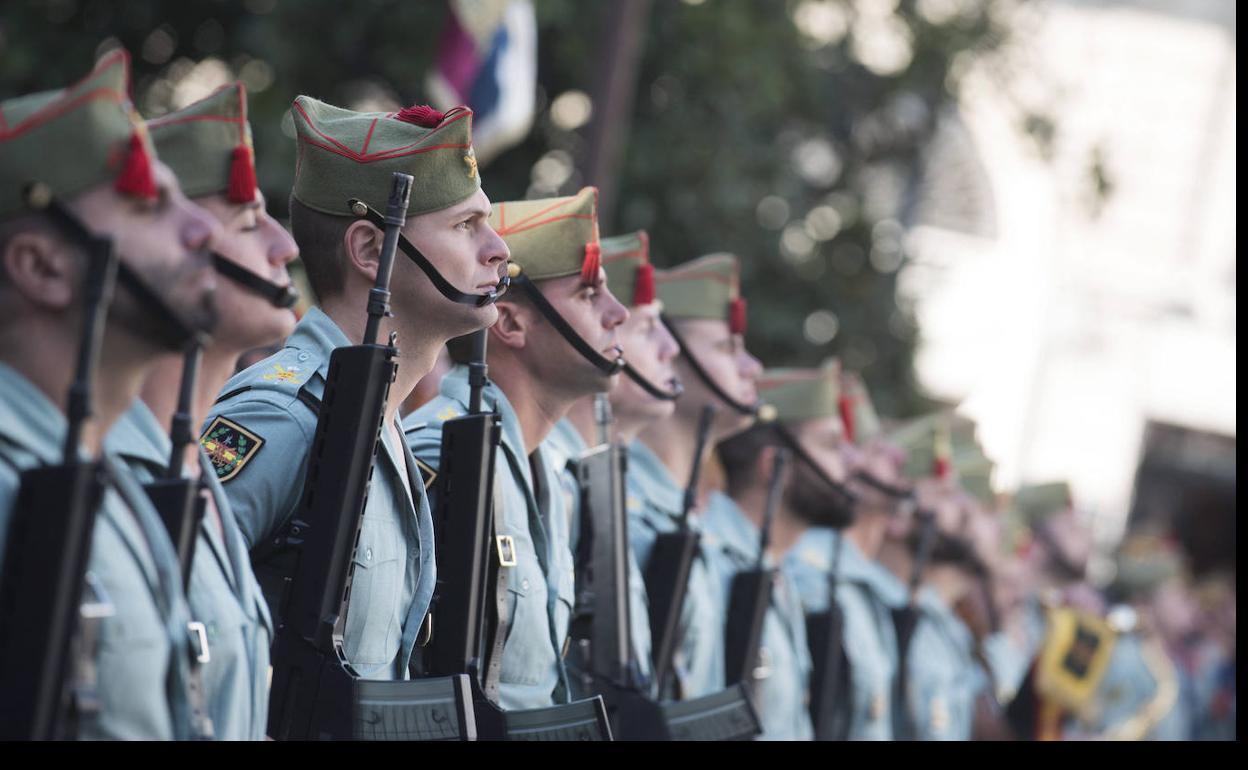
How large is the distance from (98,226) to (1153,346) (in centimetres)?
2166

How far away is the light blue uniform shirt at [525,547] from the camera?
13.3 ft

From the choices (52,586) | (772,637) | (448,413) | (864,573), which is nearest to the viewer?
(52,586)

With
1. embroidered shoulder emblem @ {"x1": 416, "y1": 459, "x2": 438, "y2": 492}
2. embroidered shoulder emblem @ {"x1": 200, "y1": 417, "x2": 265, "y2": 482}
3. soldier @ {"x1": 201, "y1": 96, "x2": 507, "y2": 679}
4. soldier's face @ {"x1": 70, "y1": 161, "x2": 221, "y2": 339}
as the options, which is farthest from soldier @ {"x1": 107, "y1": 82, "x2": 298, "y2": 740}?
embroidered shoulder emblem @ {"x1": 416, "y1": 459, "x2": 438, "y2": 492}

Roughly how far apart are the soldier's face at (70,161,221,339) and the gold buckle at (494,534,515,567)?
4.48 ft

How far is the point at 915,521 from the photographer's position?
8.16m

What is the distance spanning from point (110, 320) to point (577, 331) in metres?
1.85

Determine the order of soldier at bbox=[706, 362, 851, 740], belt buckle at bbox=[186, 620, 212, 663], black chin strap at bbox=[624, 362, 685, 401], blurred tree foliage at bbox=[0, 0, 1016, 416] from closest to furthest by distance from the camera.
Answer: belt buckle at bbox=[186, 620, 212, 663]
black chin strap at bbox=[624, 362, 685, 401]
soldier at bbox=[706, 362, 851, 740]
blurred tree foliage at bbox=[0, 0, 1016, 416]

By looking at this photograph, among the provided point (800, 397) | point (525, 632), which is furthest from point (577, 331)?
point (800, 397)

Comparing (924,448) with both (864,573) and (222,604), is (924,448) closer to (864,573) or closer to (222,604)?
A: (864,573)

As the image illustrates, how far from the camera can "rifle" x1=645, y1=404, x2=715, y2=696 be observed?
206 inches

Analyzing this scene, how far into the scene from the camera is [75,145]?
2639 millimetres

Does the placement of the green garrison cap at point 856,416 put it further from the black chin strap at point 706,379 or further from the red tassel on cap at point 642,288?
the red tassel on cap at point 642,288

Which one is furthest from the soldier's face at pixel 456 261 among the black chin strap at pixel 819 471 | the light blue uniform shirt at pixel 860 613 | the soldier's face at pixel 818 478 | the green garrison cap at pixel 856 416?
the green garrison cap at pixel 856 416

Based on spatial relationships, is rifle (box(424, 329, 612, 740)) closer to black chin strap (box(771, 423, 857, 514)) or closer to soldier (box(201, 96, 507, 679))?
soldier (box(201, 96, 507, 679))
